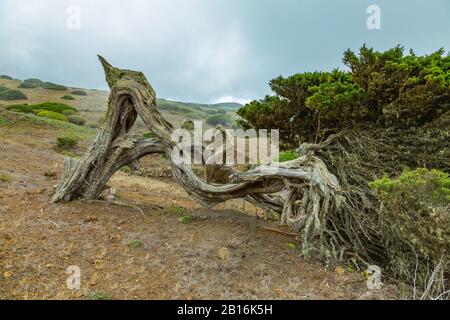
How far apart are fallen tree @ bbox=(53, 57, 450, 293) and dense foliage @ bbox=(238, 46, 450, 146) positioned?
0.29m

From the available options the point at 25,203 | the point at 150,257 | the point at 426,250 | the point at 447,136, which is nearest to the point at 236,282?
the point at 150,257

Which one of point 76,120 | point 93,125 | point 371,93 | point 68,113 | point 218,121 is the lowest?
point 371,93

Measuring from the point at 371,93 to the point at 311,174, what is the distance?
2182mm

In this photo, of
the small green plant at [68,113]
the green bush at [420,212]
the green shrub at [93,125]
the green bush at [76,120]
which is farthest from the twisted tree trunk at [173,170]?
the small green plant at [68,113]

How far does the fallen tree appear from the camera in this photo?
596 cm

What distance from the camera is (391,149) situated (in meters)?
7.01

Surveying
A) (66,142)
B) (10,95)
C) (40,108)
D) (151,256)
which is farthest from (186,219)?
(10,95)

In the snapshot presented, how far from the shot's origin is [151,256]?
569 cm

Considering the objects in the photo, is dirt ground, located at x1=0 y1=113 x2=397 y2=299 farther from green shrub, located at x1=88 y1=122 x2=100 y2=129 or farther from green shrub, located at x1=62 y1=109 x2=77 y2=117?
green shrub, located at x1=62 y1=109 x2=77 y2=117

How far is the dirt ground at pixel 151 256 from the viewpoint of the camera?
15.7 feet

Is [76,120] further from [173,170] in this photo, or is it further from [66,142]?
[173,170]

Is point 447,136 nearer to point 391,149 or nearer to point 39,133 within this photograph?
point 391,149

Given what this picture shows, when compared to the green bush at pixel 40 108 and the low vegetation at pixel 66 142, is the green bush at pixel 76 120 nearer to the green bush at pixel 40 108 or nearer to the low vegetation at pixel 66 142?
the green bush at pixel 40 108

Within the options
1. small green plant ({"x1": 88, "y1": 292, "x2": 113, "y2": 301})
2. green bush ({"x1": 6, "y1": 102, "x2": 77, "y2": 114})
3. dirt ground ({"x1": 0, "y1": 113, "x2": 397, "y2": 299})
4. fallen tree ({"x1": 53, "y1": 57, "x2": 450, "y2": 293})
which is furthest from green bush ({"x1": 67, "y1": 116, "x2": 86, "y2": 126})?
small green plant ({"x1": 88, "y1": 292, "x2": 113, "y2": 301})
